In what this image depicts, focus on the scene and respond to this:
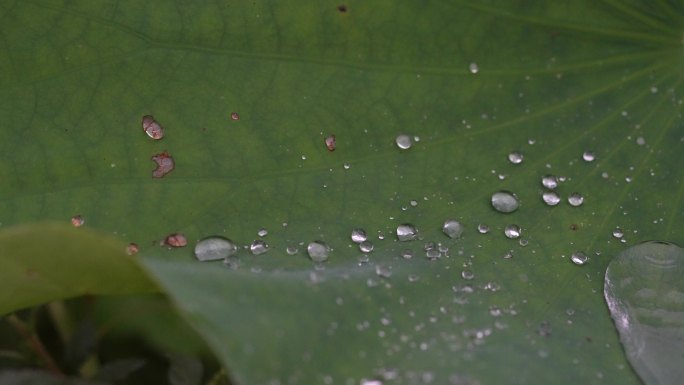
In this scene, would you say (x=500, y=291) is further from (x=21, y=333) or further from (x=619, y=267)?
(x=21, y=333)

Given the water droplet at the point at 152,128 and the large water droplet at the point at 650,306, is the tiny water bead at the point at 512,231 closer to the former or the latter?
the large water droplet at the point at 650,306

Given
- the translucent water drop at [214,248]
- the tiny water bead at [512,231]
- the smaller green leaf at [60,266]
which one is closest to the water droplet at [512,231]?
the tiny water bead at [512,231]

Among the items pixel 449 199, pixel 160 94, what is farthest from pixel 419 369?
pixel 160 94

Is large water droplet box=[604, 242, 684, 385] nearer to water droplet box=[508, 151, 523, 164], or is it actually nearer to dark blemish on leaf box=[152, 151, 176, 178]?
water droplet box=[508, 151, 523, 164]

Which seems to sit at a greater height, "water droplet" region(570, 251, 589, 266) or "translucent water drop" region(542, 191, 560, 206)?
"translucent water drop" region(542, 191, 560, 206)

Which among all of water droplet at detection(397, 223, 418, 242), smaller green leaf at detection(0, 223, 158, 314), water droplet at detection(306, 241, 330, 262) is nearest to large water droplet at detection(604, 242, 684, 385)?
water droplet at detection(397, 223, 418, 242)

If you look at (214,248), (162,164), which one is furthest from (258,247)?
(162,164)

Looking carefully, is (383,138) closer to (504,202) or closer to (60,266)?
(504,202)
